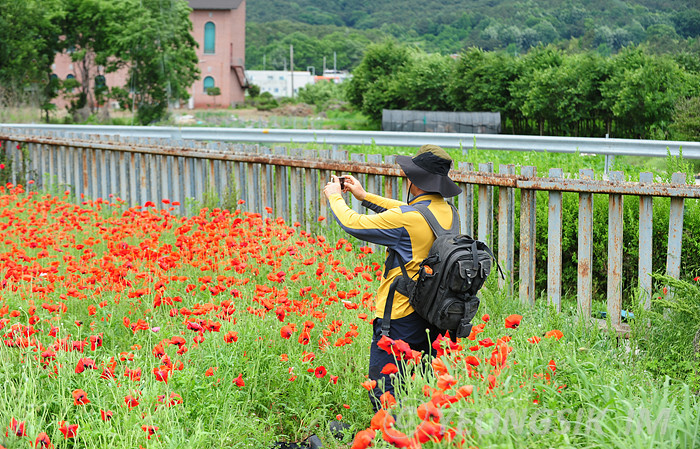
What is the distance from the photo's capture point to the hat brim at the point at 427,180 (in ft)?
13.5

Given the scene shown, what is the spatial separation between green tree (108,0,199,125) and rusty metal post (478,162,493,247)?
32.9m

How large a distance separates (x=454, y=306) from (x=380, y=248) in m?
3.47

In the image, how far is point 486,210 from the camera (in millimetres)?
6266

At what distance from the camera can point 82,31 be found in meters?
36.9

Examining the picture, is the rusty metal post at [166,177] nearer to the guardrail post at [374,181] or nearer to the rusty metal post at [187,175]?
the rusty metal post at [187,175]

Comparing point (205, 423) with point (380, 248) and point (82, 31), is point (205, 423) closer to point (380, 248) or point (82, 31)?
point (380, 248)

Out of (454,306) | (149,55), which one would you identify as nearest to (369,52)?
(149,55)

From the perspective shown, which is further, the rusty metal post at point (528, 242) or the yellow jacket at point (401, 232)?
the rusty metal post at point (528, 242)

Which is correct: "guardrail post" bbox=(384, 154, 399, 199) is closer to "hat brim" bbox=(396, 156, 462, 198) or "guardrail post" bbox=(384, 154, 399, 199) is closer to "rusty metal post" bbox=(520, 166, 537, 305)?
"rusty metal post" bbox=(520, 166, 537, 305)

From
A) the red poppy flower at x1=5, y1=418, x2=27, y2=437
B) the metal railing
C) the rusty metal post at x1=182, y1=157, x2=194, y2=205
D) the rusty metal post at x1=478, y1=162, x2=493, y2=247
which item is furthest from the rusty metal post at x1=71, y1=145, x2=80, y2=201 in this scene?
the red poppy flower at x1=5, y1=418, x2=27, y2=437

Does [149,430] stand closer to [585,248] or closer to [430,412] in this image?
[430,412]

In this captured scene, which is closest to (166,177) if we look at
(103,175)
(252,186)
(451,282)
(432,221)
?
(103,175)

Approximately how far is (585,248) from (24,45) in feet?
113

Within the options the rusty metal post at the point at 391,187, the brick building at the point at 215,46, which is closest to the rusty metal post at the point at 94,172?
the rusty metal post at the point at 391,187
